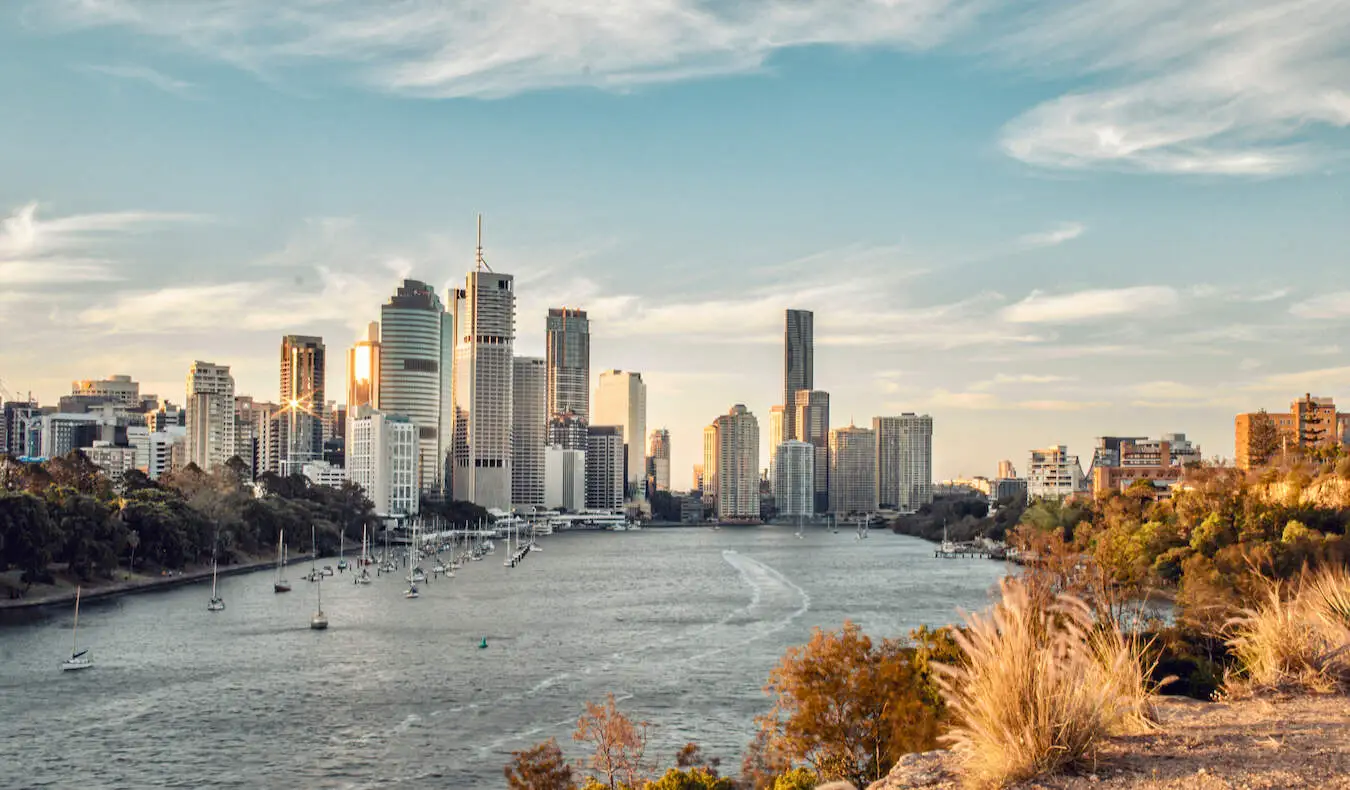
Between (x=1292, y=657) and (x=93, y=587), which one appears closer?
(x=1292, y=657)

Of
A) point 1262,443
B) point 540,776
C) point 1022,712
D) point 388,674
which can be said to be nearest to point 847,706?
point 540,776

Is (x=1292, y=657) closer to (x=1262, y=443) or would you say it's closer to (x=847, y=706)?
(x=847, y=706)

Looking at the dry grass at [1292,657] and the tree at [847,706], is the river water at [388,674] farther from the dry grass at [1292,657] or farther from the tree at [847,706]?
the dry grass at [1292,657]

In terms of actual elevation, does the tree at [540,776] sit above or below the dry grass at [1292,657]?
below

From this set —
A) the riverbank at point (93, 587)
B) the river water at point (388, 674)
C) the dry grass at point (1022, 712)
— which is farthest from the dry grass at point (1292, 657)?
the riverbank at point (93, 587)

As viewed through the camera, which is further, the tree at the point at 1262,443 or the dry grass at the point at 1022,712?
the tree at the point at 1262,443

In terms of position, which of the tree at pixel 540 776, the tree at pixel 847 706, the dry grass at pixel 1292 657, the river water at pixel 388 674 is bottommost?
the river water at pixel 388 674

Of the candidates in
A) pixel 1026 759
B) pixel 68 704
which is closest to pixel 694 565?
pixel 68 704
